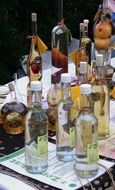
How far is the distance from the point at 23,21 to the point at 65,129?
7.97 ft

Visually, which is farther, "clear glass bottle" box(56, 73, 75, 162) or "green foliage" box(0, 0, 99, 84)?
"green foliage" box(0, 0, 99, 84)

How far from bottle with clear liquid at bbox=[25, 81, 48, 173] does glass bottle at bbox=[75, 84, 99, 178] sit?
84mm

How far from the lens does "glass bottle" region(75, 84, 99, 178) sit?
123 centimetres

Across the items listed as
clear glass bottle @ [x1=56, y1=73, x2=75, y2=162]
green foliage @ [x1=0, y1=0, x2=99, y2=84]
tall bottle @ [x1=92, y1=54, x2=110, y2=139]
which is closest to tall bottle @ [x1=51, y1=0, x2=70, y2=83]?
tall bottle @ [x1=92, y1=54, x2=110, y2=139]

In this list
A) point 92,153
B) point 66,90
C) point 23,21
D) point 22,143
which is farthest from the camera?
point 23,21

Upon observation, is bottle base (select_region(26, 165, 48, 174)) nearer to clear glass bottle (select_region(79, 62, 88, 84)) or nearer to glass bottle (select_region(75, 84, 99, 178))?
glass bottle (select_region(75, 84, 99, 178))

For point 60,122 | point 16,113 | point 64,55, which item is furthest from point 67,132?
point 64,55

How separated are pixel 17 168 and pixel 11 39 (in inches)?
80.3

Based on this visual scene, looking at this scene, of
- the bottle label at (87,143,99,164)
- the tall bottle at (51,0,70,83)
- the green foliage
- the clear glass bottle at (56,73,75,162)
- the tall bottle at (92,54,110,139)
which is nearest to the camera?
the bottle label at (87,143,99,164)

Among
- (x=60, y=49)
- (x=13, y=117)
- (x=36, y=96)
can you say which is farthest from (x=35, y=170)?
(x=60, y=49)

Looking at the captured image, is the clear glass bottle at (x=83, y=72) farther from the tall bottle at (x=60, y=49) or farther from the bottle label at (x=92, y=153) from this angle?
the bottle label at (x=92, y=153)

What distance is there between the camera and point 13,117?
1.54 m

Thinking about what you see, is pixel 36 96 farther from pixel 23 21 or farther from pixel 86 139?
pixel 23 21

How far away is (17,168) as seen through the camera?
51.6 inches
